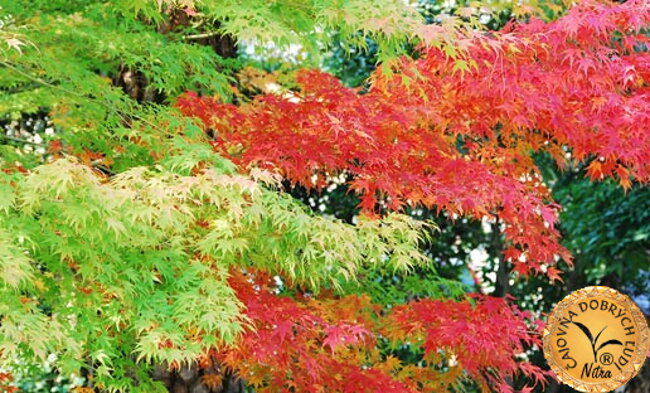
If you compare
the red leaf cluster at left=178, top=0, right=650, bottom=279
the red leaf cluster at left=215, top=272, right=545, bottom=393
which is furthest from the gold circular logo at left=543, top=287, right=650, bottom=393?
the red leaf cluster at left=178, top=0, right=650, bottom=279

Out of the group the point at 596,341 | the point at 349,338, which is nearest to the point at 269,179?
the point at 349,338

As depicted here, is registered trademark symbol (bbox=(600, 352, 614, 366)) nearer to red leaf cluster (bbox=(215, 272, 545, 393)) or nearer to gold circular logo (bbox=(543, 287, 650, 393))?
gold circular logo (bbox=(543, 287, 650, 393))

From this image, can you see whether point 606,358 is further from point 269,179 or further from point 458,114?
point 269,179

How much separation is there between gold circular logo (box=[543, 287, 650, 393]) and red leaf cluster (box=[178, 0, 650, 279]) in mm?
1548

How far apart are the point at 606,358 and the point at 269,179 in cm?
366

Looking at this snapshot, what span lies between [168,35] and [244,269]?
1663 millimetres

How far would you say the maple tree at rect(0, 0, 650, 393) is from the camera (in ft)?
10.9

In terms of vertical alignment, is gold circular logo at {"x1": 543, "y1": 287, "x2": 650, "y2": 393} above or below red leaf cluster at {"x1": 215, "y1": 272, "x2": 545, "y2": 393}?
below

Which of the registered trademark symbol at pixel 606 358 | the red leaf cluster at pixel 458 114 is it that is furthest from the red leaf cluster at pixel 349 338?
the registered trademark symbol at pixel 606 358

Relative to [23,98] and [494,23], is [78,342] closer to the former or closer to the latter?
[23,98]

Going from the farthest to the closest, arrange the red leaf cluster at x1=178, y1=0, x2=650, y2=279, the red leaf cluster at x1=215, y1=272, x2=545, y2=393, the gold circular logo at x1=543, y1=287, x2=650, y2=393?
the gold circular logo at x1=543, y1=287, x2=650, y2=393, the red leaf cluster at x1=178, y1=0, x2=650, y2=279, the red leaf cluster at x1=215, y1=272, x2=545, y2=393

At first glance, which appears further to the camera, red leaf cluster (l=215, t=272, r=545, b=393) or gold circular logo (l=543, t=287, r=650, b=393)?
gold circular logo (l=543, t=287, r=650, b=393)

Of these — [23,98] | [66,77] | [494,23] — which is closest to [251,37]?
[66,77]

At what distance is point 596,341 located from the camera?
606cm
